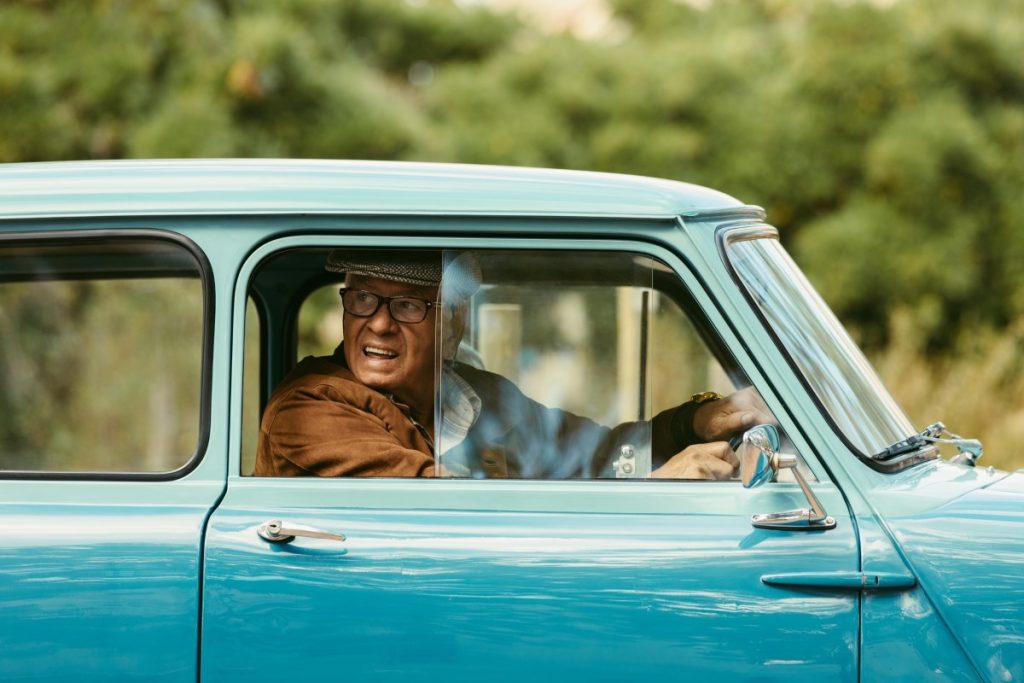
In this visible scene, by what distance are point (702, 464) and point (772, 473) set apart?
24 cm

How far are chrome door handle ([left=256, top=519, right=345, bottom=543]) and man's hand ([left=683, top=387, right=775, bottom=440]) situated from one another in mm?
952

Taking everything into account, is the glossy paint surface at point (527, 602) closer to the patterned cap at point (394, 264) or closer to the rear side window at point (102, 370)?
the patterned cap at point (394, 264)

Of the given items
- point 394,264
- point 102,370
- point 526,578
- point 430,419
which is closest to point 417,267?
point 394,264

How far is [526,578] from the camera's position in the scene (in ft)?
8.71

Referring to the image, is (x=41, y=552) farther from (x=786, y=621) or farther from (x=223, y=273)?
(x=786, y=621)

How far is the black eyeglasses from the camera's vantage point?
10.5 feet

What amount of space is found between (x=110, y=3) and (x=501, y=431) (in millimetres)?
10024

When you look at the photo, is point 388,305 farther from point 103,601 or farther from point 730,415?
point 103,601

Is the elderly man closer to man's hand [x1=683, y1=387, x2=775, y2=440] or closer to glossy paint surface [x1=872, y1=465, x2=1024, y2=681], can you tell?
man's hand [x1=683, y1=387, x2=775, y2=440]

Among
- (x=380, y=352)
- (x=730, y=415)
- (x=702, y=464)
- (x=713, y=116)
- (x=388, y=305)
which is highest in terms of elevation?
(x=713, y=116)

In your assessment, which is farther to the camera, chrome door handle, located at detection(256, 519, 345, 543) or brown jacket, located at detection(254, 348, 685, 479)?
brown jacket, located at detection(254, 348, 685, 479)

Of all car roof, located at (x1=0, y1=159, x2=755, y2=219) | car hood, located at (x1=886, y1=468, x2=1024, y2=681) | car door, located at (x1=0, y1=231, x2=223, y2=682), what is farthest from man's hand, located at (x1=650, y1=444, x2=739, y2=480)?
car door, located at (x1=0, y1=231, x2=223, y2=682)

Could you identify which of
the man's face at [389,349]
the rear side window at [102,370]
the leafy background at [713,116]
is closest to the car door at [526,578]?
the man's face at [389,349]

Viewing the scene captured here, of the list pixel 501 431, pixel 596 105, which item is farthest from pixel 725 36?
pixel 501 431
